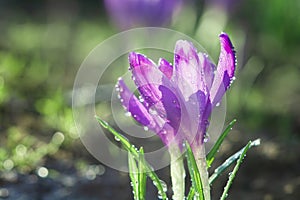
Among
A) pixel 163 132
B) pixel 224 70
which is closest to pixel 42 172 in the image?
pixel 163 132

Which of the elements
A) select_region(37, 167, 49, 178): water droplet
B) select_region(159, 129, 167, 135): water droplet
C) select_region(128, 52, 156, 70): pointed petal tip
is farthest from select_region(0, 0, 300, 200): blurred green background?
select_region(128, 52, 156, 70): pointed petal tip

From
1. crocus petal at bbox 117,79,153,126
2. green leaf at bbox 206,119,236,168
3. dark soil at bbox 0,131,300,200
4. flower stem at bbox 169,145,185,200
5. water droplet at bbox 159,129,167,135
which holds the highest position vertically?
dark soil at bbox 0,131,300,200

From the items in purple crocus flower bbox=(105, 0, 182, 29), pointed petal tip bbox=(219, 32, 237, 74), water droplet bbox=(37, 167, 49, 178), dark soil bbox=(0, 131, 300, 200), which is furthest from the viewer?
purple crocus flower bbox=(105, 0, 182, 29)

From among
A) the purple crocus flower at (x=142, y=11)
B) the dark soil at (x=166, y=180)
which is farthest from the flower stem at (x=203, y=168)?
the purple crocus flower at (x=142, y=11)

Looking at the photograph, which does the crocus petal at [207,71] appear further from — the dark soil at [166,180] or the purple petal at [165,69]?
the dark soil at [166,180]

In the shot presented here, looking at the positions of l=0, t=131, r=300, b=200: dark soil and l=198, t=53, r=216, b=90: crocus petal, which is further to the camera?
l=0, t=131, r=300, b=200: dark soil

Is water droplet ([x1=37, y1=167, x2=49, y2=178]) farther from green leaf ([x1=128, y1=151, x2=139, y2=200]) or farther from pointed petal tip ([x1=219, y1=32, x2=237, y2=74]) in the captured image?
pointed petal tip ([x1=219, y1=32, x2=237, y2=74])

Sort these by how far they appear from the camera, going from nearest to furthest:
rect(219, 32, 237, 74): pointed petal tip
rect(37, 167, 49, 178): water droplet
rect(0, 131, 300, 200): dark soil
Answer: rect(219, 32, 237, 74): pointed petal tip
rect(0, 131, 300, 200): dark soil
rect(37, 167, 49, 178): water droplet

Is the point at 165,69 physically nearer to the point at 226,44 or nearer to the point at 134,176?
the point at 226,44
